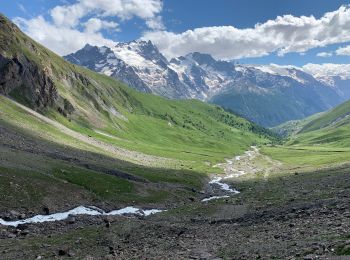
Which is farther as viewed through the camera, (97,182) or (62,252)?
(97,182)

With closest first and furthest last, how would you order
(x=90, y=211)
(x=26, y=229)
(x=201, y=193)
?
1. (x=26, y=229)
2. (x=90, y=211)
3. (x=201, y=193)

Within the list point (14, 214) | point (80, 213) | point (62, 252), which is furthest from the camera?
point (80, 213)

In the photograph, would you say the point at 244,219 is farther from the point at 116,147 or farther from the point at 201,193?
the point at 116,147

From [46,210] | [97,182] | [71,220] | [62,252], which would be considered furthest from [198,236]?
[97,182]

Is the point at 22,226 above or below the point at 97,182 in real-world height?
below

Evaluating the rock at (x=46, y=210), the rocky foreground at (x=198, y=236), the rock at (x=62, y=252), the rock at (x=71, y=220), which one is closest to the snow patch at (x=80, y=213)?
the rock at (x=46, y=210)

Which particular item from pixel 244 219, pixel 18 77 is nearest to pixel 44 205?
pixel 244 219

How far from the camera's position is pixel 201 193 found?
108438mm

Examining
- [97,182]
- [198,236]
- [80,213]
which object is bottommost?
[80,213]

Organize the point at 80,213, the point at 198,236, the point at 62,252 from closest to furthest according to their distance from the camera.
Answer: the point at 62,252, the point at 198,236, the point at 80,213

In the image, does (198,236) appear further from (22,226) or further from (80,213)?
(80,213)

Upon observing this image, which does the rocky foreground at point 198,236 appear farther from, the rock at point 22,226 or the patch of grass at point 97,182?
the patch of grass at point 97,182

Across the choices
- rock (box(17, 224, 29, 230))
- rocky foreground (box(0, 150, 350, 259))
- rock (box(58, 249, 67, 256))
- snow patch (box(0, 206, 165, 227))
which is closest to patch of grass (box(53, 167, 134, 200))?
snow patch (box(0, 206, 165, 227))

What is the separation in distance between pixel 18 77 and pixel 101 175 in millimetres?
106589
